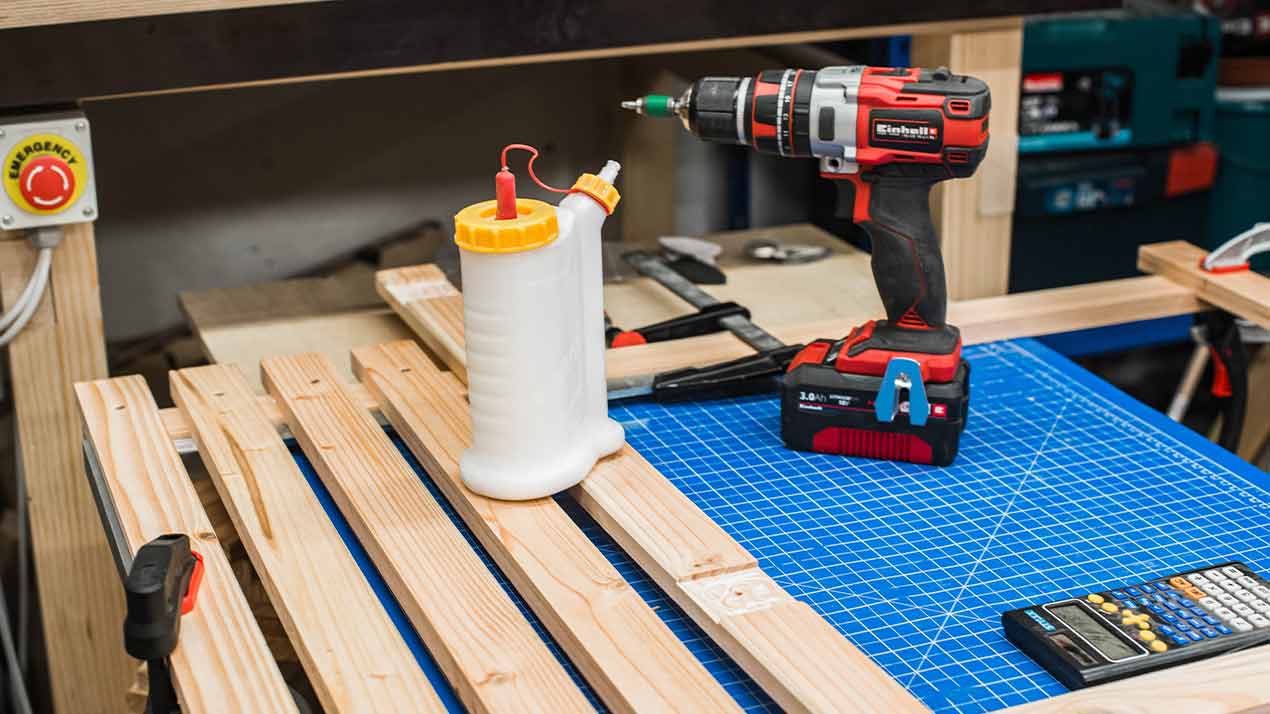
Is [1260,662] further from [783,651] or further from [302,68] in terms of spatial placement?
[302,68]

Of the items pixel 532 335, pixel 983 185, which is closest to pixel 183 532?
pixel 532 335

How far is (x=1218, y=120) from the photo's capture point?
2.29 metres

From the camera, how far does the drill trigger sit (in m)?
1.22

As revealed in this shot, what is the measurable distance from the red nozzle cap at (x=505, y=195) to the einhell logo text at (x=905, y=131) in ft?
1.15

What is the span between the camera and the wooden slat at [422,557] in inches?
35.1

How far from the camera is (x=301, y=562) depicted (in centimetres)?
Result: 104

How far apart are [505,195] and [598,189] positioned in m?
0.11

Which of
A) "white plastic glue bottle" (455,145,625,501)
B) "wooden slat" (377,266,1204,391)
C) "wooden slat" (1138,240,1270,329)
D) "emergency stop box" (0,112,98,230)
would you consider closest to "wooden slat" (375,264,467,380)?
"wooden slat" (377,266,1204,391)

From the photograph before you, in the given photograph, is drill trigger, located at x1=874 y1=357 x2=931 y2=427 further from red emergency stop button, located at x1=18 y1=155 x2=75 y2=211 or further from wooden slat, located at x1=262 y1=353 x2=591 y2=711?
red emergency stop button, located at x1=18 y1=155 x2=75 y2=211

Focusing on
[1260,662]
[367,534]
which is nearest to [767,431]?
[367,534]

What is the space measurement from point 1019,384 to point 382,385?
0.64 meters

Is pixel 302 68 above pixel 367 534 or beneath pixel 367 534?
above

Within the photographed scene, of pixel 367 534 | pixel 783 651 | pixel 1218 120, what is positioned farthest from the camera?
pixel 1218 120

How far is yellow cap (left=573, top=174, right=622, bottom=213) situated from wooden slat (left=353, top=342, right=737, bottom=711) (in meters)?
0.24
